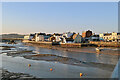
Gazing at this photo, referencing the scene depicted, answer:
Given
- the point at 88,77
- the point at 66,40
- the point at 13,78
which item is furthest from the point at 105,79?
the point at 66,40

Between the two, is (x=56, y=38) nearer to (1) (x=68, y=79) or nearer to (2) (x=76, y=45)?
(2) (x=76, y=45)

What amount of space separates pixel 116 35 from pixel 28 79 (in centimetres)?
5684

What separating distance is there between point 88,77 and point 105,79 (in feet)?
4.77

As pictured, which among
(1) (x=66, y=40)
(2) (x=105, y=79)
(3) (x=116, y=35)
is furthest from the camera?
(3) (x=116, y=35)

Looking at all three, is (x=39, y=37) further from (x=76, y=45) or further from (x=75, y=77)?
(x=75, y=77)

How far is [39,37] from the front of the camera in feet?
270

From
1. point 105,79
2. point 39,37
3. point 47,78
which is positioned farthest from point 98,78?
point 39,37

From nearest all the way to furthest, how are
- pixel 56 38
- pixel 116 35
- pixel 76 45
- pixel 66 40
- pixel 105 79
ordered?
pixel 105 79 → pixel 76 45 → pixel 66 40 → pixel 116 35 → pixel 56 38

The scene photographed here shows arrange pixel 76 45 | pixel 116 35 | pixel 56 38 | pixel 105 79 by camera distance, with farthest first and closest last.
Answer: pixel 56 38 → pixel 116 35 → pixel 76 45 → pixel 105 79

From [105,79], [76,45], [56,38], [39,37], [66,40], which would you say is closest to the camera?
[105,79]

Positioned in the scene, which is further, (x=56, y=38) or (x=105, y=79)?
(x=56, y=38)

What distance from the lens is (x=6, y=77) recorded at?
1127 cm

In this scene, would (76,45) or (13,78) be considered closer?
(13,78)

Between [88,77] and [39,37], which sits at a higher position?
[39,37]
